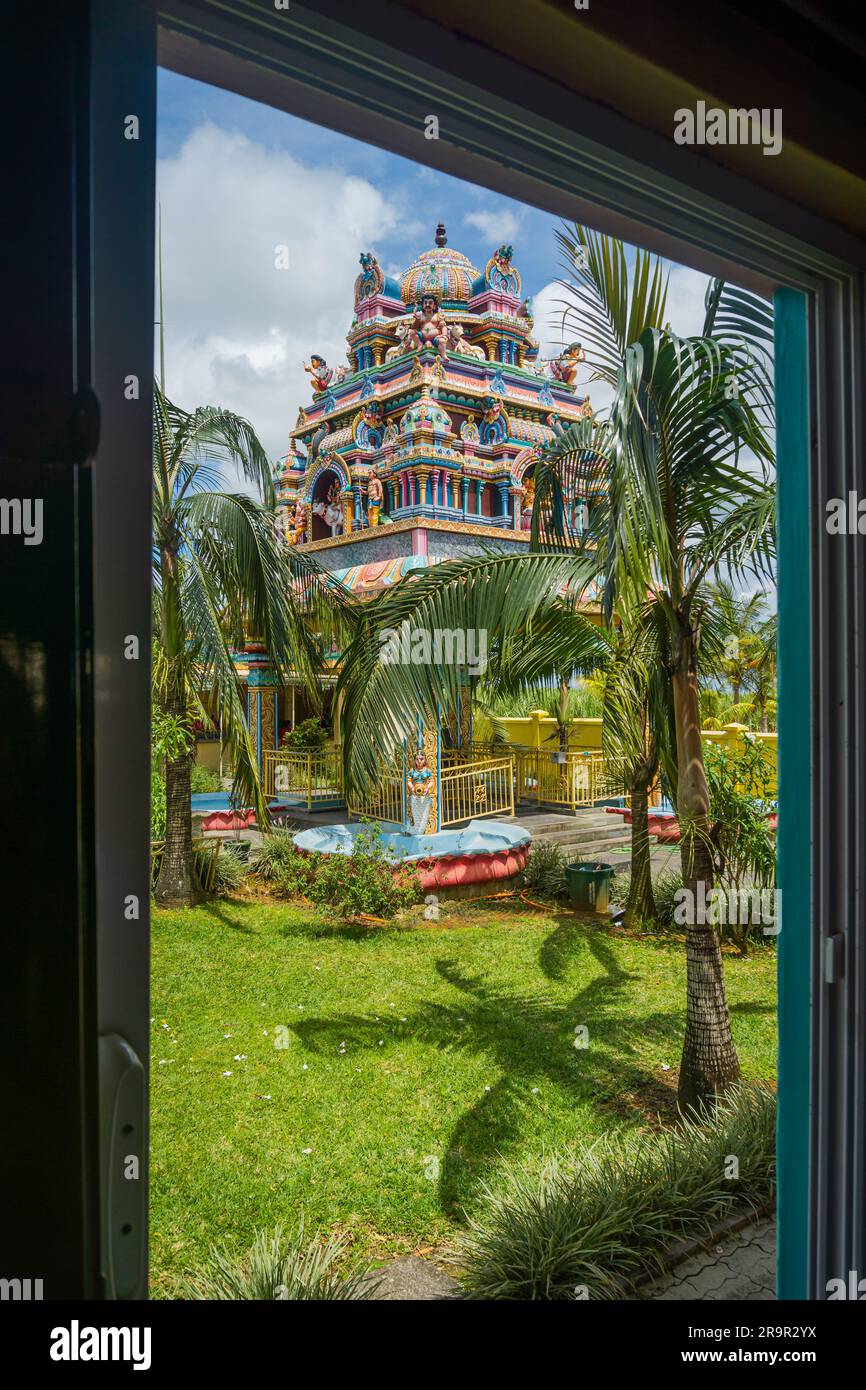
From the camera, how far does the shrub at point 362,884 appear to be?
6.34 metres

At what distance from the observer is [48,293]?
48 centimetres

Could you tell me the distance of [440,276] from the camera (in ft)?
42.9

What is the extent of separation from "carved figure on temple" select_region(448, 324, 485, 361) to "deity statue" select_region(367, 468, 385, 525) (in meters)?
2.22

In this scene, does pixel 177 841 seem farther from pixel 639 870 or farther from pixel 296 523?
pixel 296 523

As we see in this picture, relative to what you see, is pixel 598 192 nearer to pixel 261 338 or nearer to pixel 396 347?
pixel 261 338

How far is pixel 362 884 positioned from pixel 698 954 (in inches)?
135

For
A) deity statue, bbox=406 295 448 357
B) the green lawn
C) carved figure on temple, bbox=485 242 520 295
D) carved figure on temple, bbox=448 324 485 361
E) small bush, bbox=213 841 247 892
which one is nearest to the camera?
the green lawn

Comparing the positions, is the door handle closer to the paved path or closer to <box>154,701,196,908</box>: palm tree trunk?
the paved path

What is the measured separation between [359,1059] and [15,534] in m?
3.98

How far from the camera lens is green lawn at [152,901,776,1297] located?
112 inches

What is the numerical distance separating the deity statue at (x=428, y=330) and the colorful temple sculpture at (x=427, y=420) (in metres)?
0.02

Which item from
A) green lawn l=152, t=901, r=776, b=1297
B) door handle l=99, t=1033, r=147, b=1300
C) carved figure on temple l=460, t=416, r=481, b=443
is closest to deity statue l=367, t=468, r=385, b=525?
carved figure on temple l=460, t=416, r=481, b=443

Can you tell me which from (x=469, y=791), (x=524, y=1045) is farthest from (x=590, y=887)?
(x=524, y=1045)
